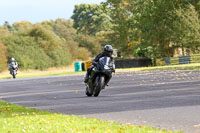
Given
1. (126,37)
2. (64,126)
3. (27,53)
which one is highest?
(126,37)

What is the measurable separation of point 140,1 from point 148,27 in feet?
24.5

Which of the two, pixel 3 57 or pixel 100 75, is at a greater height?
pixel 3 57

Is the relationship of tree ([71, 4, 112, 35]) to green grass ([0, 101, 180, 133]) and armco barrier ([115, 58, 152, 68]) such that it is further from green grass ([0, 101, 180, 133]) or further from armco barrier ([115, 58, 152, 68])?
green grass ([0, 101, 180, 133])

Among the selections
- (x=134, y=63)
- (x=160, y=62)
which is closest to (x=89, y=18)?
(x=134, y=63)

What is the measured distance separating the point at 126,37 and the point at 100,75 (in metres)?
56.9

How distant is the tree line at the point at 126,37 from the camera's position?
185 feet

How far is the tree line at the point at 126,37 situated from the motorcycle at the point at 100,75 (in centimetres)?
3569

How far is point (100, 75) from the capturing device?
60.8 ft

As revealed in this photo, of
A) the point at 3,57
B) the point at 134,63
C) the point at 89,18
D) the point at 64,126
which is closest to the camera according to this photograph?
the point at 64,126

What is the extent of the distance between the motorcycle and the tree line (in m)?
35.7

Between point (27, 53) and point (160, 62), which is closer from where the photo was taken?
point (160, 62)

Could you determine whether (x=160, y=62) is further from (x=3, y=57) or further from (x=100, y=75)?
(x=100, y=75)

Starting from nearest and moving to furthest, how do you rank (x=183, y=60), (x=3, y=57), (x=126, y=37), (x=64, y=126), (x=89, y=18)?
(x=64, y=126)
(x=183, y=60)
(x=3, y=57)
(x=126, y=37)
(x=89, y=18)

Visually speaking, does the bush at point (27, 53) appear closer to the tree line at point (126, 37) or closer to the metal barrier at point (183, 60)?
the tree line at point (126, 37)
